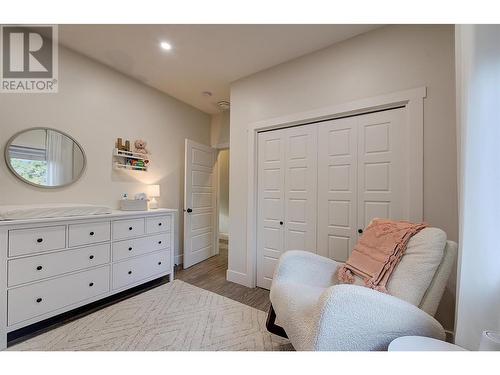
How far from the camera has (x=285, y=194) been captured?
7.51 ft

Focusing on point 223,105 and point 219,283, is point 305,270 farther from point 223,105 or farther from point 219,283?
point 223,105

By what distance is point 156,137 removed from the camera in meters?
2.90

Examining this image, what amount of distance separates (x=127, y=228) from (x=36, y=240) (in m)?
0.66

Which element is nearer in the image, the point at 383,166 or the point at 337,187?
the point at 383,166

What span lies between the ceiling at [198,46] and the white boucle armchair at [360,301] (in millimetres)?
1867

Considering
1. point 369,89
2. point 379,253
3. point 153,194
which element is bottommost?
point 379,253

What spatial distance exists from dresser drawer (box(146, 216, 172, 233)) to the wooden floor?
2.34 feet

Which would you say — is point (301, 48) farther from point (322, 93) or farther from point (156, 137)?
point (156, 137)

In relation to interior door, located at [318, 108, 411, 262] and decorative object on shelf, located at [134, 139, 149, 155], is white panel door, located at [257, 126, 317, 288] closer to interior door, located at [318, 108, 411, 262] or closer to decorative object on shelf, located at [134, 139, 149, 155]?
interior door, located at [318, 108, 411, 262]

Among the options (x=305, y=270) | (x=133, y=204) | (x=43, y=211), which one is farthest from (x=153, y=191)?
(x=305, y=270)

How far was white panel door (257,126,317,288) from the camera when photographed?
2.14m

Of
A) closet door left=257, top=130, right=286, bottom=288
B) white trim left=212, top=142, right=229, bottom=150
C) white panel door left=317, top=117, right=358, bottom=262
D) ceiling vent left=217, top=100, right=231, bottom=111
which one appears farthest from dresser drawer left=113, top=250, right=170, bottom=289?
ceiling vent left=217, top=100, right=231, bottom=111
